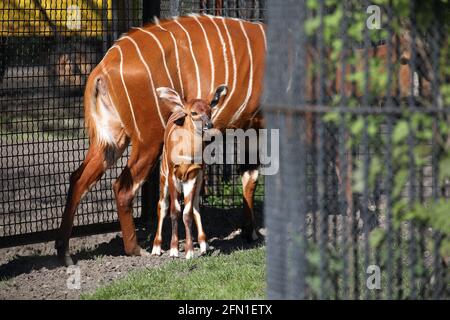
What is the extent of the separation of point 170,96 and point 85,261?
4.66 ft

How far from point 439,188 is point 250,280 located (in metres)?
2.16

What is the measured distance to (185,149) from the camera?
674 cm

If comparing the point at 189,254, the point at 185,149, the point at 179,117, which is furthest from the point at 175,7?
the point at 189,254

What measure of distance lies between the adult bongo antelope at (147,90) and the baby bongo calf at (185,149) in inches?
8.3

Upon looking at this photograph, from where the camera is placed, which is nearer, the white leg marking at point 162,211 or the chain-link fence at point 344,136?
the chain-link fence at point 344,136

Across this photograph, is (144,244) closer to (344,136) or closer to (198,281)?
(198,281)

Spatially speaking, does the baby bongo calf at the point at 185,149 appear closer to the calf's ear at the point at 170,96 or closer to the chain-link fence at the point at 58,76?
the calf's ear at the point at 170,96

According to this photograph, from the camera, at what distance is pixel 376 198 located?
4352mm

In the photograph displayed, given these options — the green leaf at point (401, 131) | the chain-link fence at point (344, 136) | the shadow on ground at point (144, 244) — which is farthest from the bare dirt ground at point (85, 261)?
the green leaf at point (401, 131)

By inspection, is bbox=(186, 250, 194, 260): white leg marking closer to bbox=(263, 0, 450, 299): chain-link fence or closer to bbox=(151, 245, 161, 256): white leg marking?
bbox=(151, 245, 161, 256): white leg marking

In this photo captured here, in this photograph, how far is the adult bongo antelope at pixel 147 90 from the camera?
6.93 meters

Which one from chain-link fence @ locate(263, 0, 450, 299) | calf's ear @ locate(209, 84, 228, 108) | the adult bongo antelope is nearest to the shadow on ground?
the adult bongo antelope
